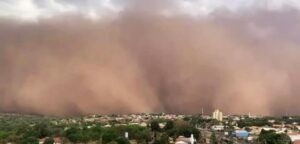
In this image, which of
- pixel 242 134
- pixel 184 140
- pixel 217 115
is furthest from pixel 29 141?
pixel 217 115

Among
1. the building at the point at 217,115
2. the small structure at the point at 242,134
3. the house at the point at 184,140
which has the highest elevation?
the building at the point at 217,115

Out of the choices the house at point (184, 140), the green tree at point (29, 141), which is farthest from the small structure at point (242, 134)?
the green tree at point (29, 141)

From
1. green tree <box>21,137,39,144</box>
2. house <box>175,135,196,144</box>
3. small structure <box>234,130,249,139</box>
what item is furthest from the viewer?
small structure <box>234,130,249,139</box>

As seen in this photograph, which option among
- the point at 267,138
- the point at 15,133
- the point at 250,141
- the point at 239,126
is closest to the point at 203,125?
the point at 239,126

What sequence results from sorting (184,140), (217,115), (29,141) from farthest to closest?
1. (217,115)
2. (184,140)
3. (29,141)

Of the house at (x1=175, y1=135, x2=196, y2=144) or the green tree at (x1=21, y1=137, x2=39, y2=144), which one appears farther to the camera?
the house at (x1=175, y1=135, x2=196, y2=144)

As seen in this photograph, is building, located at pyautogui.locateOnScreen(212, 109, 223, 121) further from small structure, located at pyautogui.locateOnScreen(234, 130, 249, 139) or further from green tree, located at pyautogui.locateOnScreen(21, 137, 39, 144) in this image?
green tree, located at pyautogui.locateOnScreen(21, 137, 39, 144)

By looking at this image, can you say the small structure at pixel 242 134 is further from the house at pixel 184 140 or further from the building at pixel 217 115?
the building at pixel 217 115

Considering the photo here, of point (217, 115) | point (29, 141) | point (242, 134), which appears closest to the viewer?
point (29, 141)

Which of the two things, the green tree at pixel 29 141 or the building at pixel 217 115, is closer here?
the green tree at pixel 29 141

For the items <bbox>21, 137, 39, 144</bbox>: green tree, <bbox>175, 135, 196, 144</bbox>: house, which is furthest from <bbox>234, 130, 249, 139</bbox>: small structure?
<bbox>21, 137, 39, 144</bbox>: green tree

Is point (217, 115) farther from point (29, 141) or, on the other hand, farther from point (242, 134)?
point (29, 141)
